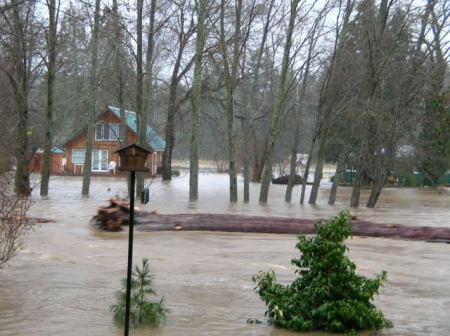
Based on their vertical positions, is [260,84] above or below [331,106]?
above

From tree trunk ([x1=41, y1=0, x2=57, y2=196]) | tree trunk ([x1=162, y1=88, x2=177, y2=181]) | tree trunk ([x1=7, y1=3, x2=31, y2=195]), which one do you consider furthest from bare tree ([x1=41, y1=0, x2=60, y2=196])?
tree trunk ([x1=162, y1=88, x2=177, y2=181])

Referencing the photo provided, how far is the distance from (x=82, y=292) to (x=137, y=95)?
73.6 feet

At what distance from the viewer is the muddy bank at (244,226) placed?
1549cm

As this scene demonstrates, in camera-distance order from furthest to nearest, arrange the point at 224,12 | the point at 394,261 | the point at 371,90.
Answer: the point at 224,12
the point at 371,90
the point at 394,261

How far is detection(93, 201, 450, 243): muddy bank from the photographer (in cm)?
1549

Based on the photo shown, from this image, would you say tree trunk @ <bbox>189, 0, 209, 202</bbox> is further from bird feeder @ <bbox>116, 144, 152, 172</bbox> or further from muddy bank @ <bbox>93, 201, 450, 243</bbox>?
bird feeder @ <bbox>116, 144, 152, 172</bbox>

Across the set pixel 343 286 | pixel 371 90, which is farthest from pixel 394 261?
pixel 371 90

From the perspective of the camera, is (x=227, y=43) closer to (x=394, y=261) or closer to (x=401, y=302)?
(x=394, y=261)

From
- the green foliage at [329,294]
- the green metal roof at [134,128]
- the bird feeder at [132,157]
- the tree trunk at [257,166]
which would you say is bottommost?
the green foliage at [329,294]

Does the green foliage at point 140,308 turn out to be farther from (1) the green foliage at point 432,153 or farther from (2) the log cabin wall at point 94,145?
(2) the log cabin wall at point 94,145

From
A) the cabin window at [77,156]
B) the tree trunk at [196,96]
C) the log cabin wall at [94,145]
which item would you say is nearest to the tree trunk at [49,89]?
the tree trunk at [196,96]

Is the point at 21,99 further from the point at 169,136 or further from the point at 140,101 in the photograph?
the point at 169,136

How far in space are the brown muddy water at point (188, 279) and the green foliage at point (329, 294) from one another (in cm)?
28

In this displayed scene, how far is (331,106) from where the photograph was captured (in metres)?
29.9
